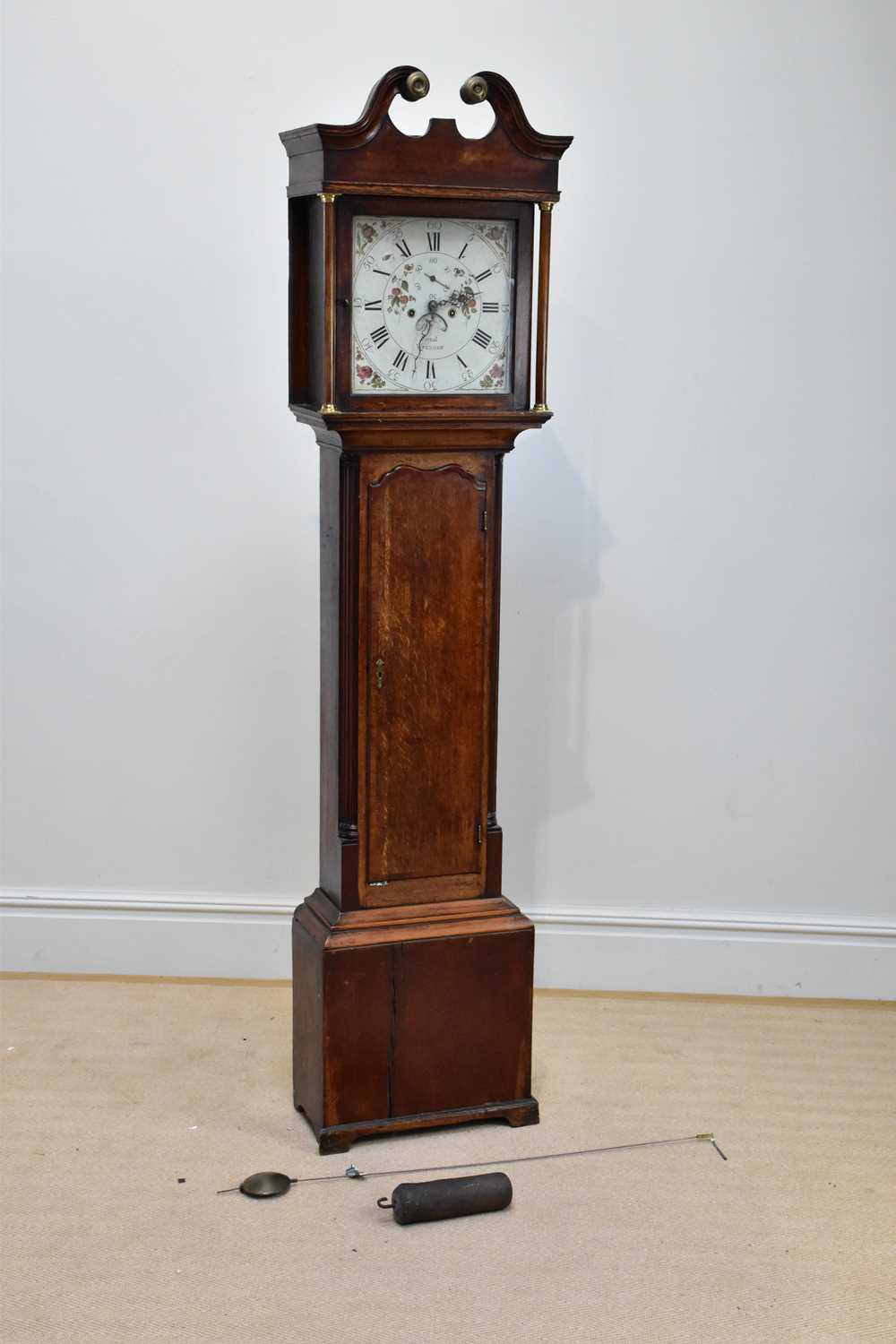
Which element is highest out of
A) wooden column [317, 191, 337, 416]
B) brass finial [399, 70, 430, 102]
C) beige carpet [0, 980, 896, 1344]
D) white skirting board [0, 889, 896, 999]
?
brass finial [399, 70, 430, 102]

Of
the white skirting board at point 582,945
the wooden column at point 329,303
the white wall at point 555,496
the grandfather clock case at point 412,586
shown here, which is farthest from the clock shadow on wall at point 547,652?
the wooden column at point 329,303

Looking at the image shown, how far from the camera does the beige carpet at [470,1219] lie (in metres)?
2.51

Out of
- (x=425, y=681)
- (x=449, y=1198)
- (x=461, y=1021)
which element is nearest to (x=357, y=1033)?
(x=461, y=1021)

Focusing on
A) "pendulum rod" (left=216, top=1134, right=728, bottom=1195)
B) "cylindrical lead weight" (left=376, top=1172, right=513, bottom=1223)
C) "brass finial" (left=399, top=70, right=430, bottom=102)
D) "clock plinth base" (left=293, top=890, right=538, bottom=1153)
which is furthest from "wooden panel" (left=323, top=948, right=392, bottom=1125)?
"brass finial" (left=399, top=70, right=430, bottom=102)

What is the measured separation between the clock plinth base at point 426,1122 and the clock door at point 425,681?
1.46 ft

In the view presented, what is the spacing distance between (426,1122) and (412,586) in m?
1.09

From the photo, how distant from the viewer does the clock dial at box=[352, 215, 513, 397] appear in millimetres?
2807

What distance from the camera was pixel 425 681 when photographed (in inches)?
118

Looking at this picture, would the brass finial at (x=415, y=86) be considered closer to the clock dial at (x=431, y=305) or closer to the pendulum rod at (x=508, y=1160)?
the clock dial at (x=431, y=305)

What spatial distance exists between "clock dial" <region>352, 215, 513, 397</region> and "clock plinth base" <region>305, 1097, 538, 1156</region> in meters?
1.45

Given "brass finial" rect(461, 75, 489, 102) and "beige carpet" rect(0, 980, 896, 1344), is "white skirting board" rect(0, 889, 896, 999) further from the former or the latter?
"brass finial" rect(461, 75, 489, 102)

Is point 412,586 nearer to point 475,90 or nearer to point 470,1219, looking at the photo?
point 475,90

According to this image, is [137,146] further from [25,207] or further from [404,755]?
[404,755]

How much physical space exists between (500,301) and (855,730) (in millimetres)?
1534
